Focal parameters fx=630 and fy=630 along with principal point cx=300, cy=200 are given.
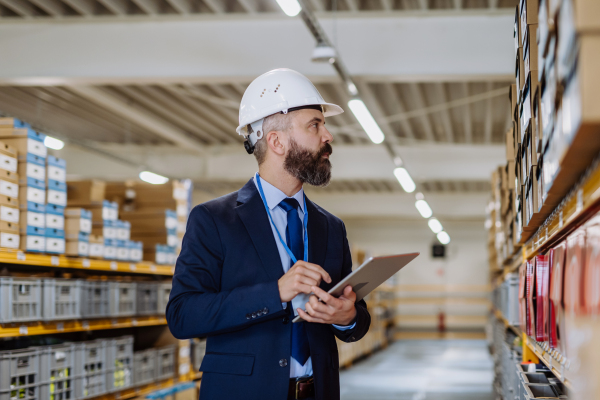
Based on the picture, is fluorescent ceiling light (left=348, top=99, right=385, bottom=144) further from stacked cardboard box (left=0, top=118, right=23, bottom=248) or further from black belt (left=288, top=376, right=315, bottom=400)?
black belt (left=288, top=376, right=315, bottom=400)

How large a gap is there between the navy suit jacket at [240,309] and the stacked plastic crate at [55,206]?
2636 millimetres

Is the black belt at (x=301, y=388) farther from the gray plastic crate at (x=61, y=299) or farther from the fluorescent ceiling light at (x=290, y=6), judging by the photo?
the fluorescent ceiling light at (x=290, y=6)

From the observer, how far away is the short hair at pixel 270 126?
247cm

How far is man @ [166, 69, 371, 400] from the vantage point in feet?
6.91

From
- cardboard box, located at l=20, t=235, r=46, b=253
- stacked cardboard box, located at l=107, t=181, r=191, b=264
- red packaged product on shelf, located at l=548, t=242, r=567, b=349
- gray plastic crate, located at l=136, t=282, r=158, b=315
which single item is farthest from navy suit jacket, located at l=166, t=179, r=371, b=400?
stacked cardboard box, located at l=107, t=181, r=191, b=264

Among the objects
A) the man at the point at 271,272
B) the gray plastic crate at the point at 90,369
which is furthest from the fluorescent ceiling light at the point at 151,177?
the man at the point at 271,272

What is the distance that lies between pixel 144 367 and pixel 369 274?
461 cm

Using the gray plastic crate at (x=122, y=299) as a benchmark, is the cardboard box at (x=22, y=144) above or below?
above

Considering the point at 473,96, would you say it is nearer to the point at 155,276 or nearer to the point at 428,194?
the point at 155,276

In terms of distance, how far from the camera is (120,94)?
9.98m

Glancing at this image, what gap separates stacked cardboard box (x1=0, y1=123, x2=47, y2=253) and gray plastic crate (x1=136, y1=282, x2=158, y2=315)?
1.76m

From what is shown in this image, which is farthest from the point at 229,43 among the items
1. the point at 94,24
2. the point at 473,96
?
the point at 473,96

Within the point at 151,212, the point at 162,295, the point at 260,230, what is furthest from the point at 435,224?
the point at 260,230

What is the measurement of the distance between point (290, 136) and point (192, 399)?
16.9ft
